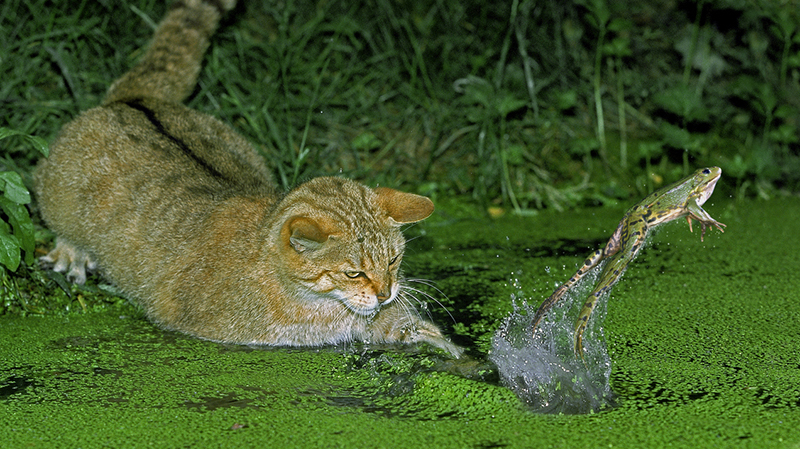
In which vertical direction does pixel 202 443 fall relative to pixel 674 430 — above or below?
below

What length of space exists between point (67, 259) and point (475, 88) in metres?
2.81

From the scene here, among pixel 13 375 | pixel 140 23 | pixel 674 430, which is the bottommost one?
pixel 13 375

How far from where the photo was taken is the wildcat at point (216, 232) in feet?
10.7

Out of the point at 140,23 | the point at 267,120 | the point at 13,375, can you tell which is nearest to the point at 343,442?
the point at 13,375

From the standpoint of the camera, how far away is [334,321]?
11.0ft

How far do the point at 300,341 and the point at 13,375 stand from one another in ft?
3.57

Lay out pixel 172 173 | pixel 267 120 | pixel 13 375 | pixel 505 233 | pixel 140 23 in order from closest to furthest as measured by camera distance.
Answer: pixel 13 375, pixel 172 173, pixel 505 233, pixel 267 120, pixel 140 23

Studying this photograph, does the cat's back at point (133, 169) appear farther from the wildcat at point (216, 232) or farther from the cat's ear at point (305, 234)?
the cat's ear at point (305, 234)

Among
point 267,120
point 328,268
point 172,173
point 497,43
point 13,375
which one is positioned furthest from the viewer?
point 497,43

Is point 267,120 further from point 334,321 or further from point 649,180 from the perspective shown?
point 649,180

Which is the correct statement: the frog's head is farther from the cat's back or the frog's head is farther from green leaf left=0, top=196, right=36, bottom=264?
green leaf left=0, top=196, right=36, bottom=264

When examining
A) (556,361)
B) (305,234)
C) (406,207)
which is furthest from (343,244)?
(556,361)

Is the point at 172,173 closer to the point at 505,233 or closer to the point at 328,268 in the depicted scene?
the point at 328,268

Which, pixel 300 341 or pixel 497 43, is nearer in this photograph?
pixel 300 341
